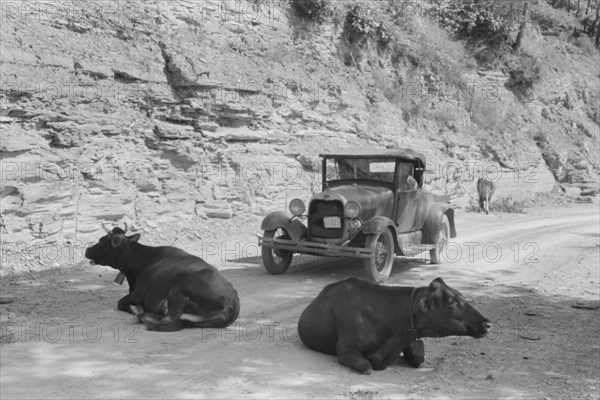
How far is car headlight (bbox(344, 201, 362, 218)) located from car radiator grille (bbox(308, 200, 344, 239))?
12cm

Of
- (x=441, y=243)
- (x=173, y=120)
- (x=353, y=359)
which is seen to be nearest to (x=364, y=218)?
(x=441, y=243)

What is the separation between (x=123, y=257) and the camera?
8211 millimetres

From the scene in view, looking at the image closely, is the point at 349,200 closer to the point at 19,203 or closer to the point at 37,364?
the point at 19,203

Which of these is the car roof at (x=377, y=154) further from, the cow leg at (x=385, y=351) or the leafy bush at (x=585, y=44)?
the leafy bush at (x=585, y=44)

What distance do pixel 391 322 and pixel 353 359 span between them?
476 millimetres

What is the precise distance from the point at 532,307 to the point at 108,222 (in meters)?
7.71

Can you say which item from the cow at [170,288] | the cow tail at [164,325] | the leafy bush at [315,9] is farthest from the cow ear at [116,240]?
the leafy bush at [315,9]

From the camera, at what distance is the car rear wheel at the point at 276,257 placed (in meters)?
10.8

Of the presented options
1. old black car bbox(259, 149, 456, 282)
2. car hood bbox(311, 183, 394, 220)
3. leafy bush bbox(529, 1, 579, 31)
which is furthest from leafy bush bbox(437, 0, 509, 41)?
car hood bbox(311, 183, 394, 220)

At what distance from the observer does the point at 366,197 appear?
36.4 ft

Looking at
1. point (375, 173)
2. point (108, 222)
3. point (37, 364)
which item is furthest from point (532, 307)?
point (108, 222)

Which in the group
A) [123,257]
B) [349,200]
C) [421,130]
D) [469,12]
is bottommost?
[123,257]

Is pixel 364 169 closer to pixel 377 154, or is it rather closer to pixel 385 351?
pixel 377 154

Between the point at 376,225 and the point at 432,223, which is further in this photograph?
the point at 432,223
